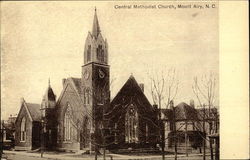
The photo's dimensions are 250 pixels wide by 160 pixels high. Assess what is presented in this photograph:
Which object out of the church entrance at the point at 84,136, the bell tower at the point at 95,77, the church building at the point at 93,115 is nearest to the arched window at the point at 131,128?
the church building at the point at 93,115

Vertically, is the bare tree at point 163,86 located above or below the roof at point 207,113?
above

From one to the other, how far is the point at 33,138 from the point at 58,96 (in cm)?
53

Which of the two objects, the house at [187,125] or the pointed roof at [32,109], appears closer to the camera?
the house at [187,125]

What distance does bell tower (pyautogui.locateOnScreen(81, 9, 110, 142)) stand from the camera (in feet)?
11.8

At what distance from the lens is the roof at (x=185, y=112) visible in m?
3.48

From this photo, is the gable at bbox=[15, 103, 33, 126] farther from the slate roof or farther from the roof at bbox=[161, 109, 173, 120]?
the roof at bbox=[161, 109, 173, 120]

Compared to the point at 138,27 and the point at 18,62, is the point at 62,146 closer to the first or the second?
the point at 18,62

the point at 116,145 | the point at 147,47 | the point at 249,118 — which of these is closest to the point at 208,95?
the point at 249,118

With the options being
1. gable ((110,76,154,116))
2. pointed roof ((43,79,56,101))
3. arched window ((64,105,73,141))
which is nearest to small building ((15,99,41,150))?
pointed roof ((43,79,56,101))

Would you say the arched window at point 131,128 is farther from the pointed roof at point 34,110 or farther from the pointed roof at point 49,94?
the pointed roof at point 34,110

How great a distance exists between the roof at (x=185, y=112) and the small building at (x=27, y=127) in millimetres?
1347

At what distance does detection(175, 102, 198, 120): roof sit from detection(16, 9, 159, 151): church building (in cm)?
26

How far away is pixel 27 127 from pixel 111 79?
1.04 meters

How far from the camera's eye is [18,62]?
3668 mm
